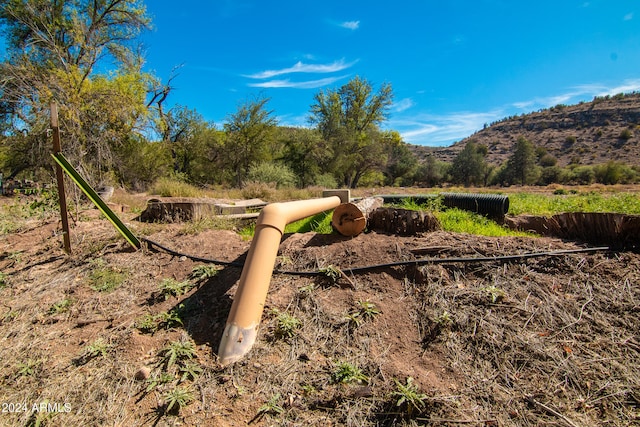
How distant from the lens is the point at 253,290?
233 cm

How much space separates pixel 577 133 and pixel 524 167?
27.5 metres

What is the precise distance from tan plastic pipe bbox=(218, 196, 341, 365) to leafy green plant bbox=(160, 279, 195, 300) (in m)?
0.94

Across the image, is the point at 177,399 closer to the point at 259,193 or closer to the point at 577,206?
the point at 577,206

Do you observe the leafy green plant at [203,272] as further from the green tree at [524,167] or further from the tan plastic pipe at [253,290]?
the green tree at [524,167]

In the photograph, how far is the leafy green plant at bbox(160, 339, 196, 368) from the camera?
7.06 feet

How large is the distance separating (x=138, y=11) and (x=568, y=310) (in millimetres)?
21205

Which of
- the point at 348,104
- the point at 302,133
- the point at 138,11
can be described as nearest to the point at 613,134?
the point at 348,104

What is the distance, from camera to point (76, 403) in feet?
6.42

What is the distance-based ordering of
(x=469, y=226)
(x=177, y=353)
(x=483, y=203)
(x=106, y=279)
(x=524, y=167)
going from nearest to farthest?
1. (x=177, y=353)
2. (x=106, y=279)
3. (x=469, y=226)
4. (x=483, y=203)
5. (x=524, y=167)

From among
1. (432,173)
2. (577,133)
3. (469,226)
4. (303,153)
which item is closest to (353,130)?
(303,153)

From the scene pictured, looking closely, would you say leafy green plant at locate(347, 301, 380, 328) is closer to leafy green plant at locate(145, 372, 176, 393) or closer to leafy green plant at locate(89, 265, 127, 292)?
leafy green plant at locate(145, 372, 176, 393)

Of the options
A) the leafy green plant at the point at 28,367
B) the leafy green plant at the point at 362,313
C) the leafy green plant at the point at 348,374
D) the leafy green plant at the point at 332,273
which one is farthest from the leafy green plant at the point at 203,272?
the leafy green plant at the point at 348,374

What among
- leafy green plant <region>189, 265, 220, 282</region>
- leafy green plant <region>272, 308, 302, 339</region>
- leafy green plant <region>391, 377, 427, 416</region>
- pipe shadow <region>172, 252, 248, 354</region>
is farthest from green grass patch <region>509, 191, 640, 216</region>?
leafy green plant <region>189, 265, 220, 282</region>

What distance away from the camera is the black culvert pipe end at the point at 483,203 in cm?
473
